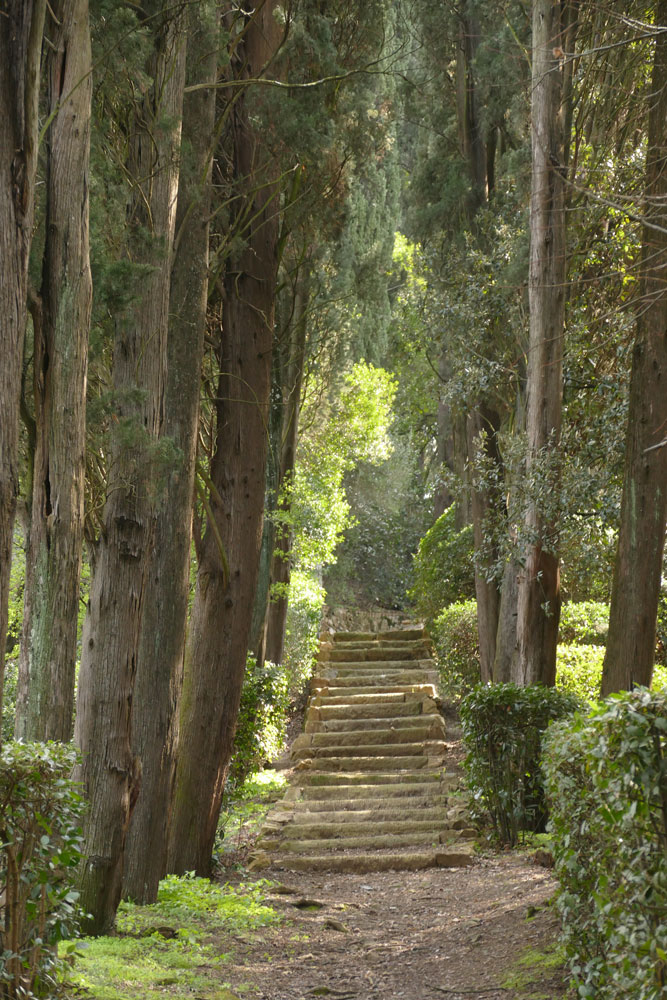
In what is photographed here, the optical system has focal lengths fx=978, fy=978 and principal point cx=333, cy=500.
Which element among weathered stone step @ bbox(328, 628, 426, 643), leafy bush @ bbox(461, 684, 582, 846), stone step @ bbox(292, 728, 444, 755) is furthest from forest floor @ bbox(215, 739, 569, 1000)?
weathered stone step @ bbox(328, 628, 426, 643)

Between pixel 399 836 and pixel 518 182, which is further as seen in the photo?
pixel 518 182

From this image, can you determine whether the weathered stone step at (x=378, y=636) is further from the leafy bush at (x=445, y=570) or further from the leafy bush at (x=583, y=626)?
the leafy bush at (x=583, y=626)

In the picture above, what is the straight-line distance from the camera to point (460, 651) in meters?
15.3

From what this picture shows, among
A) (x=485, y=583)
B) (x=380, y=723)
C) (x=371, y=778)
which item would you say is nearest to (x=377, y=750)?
(x=380, y=723)

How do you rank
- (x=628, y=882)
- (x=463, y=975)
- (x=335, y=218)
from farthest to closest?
(x=335, y=218) → (x=463, y=975) → (x=628, y=882)

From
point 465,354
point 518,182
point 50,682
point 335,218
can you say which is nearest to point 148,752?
point 50,682

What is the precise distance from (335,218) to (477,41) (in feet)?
19.4

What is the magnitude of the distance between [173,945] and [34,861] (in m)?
2.82

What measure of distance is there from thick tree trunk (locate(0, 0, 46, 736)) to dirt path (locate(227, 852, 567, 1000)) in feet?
10.5

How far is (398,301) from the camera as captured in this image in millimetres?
25875

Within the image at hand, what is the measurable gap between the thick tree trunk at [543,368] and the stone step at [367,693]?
6.14 m

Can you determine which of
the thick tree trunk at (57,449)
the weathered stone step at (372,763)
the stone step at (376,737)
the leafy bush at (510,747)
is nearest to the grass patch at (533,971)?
the thick tree trunk at (57,449)

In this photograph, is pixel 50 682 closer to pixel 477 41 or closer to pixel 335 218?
pixel 335 218

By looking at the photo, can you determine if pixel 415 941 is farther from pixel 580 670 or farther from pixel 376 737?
pixel 376 737
